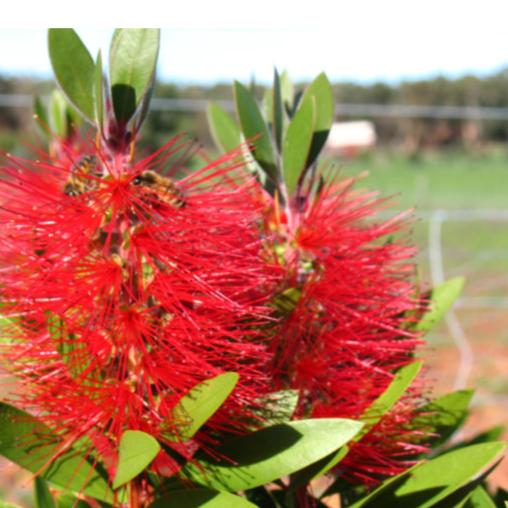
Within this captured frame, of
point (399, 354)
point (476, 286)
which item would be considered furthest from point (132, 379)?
point (476, 286)

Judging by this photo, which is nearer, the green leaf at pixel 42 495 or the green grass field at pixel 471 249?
the green leaf at pixel 42 495

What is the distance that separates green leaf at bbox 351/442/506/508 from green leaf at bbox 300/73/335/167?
1.23ft

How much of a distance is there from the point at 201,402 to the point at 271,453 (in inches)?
4.0

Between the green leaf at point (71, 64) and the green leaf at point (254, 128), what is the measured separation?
0.18m

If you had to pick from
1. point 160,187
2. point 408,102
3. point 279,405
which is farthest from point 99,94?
point 408,102

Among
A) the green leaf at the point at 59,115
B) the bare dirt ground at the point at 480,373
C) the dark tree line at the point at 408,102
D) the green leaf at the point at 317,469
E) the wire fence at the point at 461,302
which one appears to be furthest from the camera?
the dark tree line at the point at 408,102

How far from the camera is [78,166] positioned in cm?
86

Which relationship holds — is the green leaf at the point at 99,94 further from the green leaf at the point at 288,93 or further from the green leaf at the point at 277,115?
the green leaf at the point at 288,93

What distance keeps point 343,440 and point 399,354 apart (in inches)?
11.5

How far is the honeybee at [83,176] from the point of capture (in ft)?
2.62

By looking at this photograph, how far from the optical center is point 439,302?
1.13 metres

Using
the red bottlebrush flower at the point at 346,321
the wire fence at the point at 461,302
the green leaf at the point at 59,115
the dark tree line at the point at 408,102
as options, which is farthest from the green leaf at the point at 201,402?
the dark tree line at the point at 408,102

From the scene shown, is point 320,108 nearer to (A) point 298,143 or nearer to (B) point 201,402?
(A) point 298,143

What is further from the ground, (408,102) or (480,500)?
(408,102)
